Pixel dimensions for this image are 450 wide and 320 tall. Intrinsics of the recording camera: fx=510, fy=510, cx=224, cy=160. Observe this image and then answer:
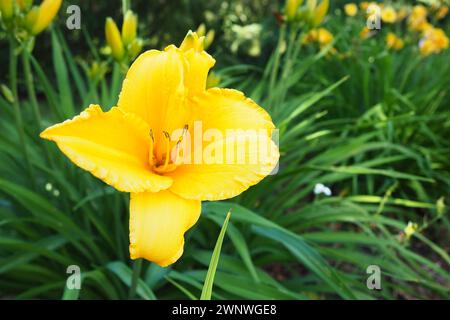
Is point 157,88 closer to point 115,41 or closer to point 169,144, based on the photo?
point 169,144

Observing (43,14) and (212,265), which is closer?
(212,265)

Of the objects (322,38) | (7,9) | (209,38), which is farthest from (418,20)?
(7,9)

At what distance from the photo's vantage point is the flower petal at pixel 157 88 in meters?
1.08

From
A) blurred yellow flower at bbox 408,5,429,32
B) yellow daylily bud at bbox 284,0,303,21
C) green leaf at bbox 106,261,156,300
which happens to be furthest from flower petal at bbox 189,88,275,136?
blurred yellow flower at bbox 408,5,429,32

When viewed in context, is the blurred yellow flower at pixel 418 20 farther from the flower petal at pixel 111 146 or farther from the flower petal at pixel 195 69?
the flower petal at pixel 111 146

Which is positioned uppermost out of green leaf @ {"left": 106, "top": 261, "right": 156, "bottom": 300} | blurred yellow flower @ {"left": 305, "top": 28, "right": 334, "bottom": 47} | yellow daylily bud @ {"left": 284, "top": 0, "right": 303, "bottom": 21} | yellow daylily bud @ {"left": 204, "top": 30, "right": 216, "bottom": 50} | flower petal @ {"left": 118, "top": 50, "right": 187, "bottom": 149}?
blurred yellow flower @ {"left": 305, "top": 28, "right": 334, "bottom": 47}

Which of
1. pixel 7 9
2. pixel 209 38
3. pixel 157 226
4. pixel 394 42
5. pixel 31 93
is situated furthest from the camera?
pixel 394 42

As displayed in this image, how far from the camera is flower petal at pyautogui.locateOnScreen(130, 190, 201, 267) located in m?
0.97

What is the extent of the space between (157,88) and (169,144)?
0.12 metres

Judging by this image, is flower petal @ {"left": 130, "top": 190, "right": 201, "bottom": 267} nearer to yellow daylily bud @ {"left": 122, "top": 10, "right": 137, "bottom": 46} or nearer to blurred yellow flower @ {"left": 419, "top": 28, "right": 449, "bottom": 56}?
yellow daylily bud @ {"left": 122, "top": 10, "right": 137, "bottom": 46}

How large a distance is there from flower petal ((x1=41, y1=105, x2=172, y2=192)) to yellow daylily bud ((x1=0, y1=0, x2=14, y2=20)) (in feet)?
1.92

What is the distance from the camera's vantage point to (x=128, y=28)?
1445mm

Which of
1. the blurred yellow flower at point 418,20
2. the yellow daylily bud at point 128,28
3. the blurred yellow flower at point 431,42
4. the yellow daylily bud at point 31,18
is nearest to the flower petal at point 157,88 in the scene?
the yellow daylily bud at point 128,28
